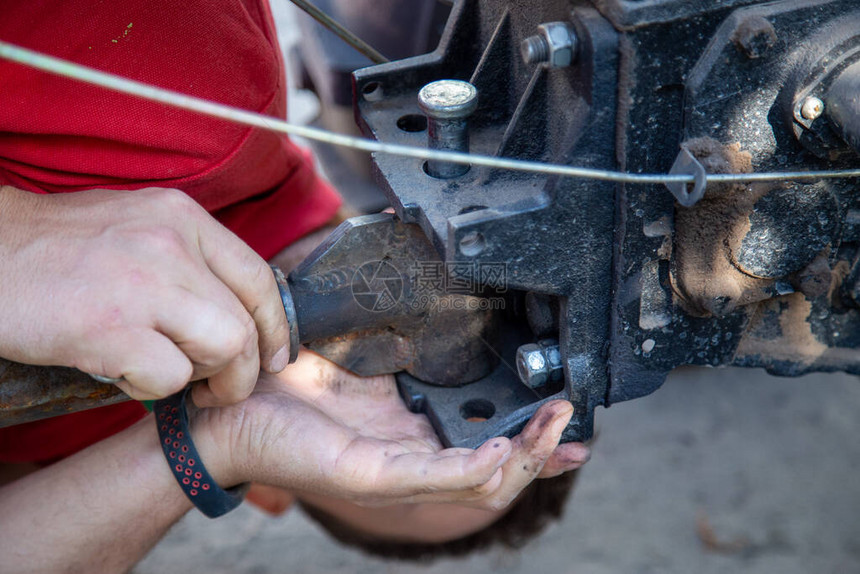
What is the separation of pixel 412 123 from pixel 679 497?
4.73ft

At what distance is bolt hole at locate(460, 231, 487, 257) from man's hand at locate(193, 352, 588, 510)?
248 millimetres

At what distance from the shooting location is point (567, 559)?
2.15 m

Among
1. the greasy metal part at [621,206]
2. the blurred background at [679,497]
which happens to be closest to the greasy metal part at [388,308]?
the greasy metal part at [621,206]

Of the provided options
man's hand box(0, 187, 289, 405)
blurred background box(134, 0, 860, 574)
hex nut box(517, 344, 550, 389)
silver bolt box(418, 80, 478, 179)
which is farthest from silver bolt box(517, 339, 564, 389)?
blurred background box(134, 0, 860, 574)

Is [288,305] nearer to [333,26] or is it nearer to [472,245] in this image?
[472,245]

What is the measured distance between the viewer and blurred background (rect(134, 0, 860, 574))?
83.4 inches

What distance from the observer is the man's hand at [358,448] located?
1.09m

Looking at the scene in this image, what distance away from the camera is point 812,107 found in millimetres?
937

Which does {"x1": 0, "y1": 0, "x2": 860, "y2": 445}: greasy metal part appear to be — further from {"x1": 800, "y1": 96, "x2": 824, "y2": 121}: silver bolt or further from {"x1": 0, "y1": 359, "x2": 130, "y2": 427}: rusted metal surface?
{"x1": 0, "y1": 359, "x2": 130, "y2": 427}: rusted metal surface

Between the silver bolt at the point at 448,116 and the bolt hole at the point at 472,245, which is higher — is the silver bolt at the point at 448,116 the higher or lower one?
the higher one

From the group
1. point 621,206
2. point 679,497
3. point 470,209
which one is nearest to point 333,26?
point 470,209

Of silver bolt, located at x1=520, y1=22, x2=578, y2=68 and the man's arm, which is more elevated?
silver bolt, located at x1=520, y1=22, x2=578, y2=68

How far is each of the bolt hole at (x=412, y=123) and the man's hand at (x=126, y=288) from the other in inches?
13.7

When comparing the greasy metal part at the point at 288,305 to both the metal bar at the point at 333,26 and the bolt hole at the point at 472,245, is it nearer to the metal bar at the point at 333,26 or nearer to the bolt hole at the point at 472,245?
the bolt hole at the point at 472,245
